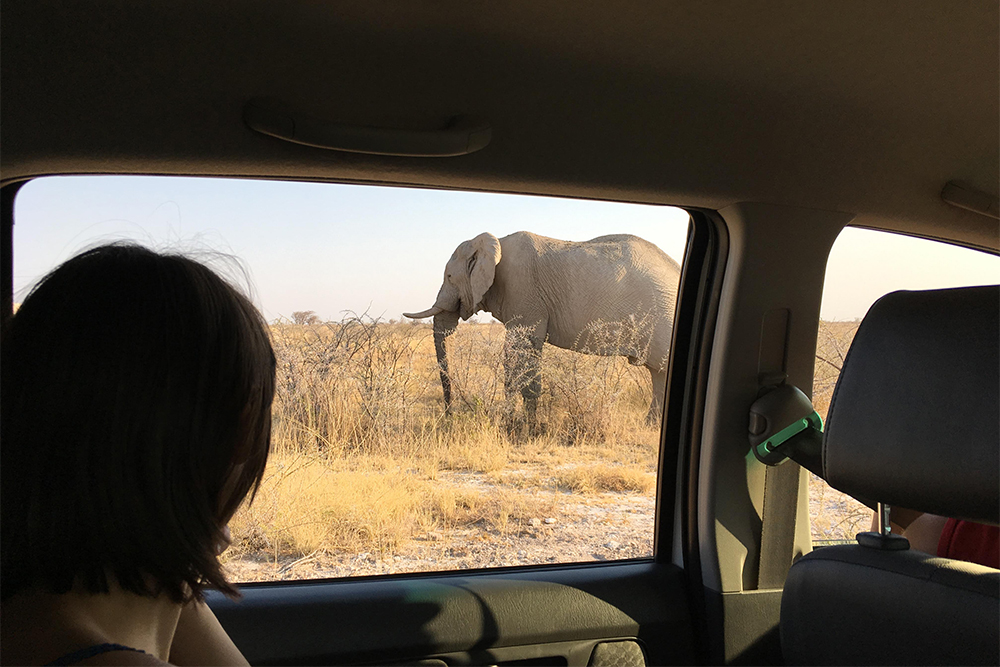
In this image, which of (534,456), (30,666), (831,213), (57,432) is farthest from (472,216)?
(30,666)

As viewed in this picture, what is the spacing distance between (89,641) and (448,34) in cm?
126

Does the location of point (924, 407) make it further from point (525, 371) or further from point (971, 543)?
point (525, 371)

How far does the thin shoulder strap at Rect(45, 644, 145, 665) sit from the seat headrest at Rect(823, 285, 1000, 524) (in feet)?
4.26

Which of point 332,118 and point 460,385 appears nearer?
point 332,118

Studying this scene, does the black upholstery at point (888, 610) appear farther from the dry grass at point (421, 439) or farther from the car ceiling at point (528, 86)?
the car ceiling at point (528, 86)

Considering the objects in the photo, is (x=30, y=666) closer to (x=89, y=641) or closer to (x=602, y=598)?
(x=89, y=641)

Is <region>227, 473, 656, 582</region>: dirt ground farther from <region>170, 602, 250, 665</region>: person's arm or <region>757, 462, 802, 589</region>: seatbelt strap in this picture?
<region>170, 602, 250, 665</region>: person's arm

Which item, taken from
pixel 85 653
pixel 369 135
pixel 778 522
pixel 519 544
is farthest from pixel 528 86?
pixel 778 522

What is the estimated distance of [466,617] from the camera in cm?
196

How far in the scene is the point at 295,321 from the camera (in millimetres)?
1945

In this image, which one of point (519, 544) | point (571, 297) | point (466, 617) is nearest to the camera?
point (466, 617)

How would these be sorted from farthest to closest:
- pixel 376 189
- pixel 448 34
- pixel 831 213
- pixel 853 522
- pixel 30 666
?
1. pixel 853 522
2. pixel 831 213
3. pixel 376 189
4. pixel 448 34
5. pixel 30 666

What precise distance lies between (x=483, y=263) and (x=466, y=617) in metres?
1.00

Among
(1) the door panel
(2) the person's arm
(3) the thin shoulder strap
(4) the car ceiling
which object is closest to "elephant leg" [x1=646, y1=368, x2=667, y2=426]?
(1) the door panel
